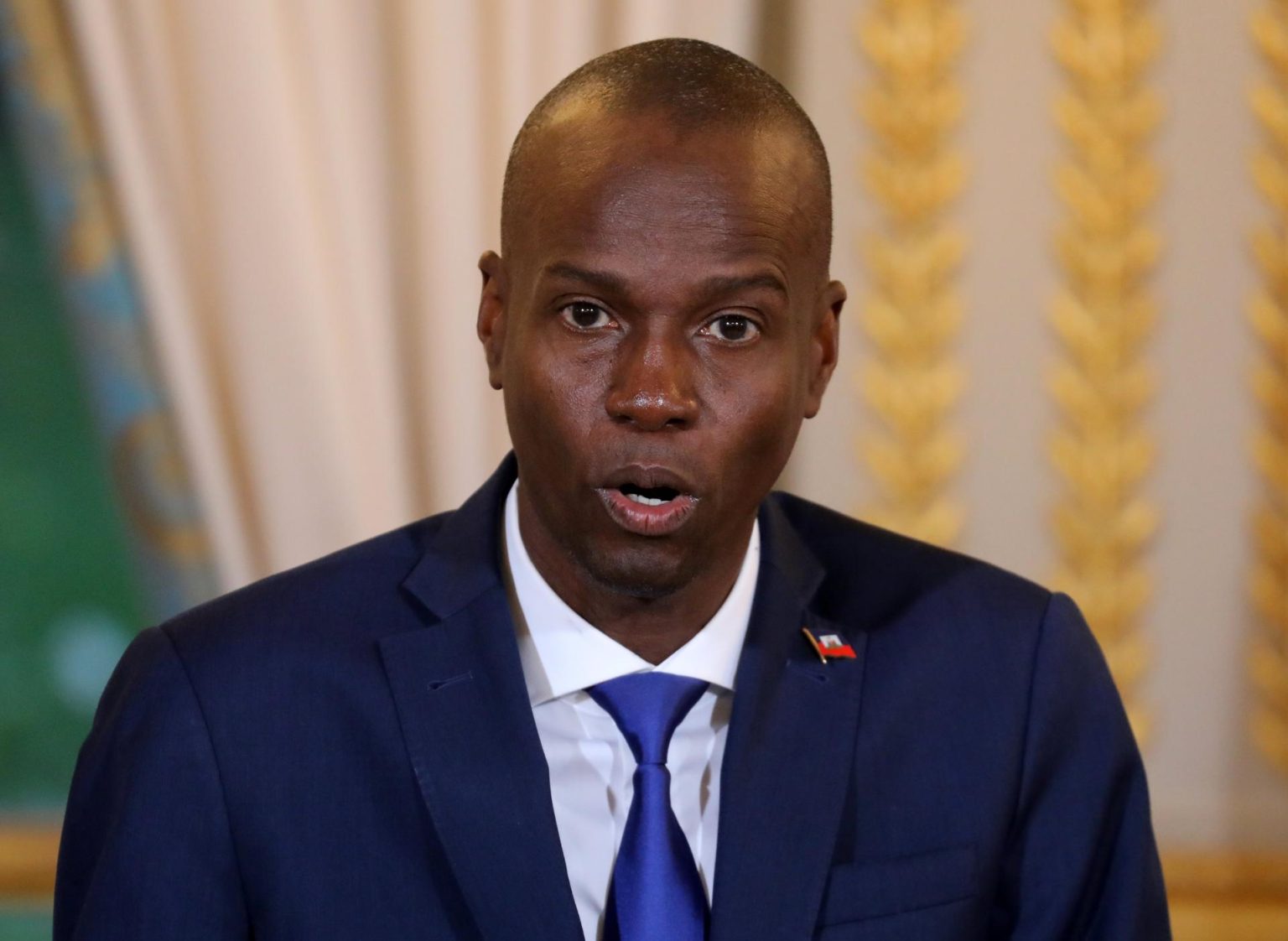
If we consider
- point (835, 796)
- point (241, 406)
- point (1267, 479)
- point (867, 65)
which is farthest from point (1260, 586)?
point (241, 406)

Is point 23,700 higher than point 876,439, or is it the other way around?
point 876,439

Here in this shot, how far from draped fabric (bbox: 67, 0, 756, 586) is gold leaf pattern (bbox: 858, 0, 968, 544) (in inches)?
9.0

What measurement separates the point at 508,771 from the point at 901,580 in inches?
18.4

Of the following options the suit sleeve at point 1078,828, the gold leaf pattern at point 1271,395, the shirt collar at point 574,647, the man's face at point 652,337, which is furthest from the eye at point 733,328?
the gold leaf pattern at point 1271,395

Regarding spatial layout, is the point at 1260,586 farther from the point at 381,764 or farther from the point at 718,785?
the point at 381,764

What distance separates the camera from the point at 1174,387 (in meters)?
2.23

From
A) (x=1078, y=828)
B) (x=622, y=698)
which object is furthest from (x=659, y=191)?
(x=1078, y=828)

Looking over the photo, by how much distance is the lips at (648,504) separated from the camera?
130 cm

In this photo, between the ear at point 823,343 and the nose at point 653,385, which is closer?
the nose at point 653,385

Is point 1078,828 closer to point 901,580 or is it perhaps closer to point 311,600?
point 901,580

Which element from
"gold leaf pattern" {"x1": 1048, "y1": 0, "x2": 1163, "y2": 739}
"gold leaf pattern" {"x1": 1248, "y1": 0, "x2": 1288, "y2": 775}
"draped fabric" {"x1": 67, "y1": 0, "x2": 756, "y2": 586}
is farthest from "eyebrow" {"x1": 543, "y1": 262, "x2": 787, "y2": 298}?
"gold leaf pattern" {"x1": 1248, "y1": 0, "x2": 1288, "y2": 775}

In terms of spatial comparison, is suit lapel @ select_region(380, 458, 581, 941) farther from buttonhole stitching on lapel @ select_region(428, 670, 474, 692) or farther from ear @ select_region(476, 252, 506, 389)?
ear @ select_region(476, 252, 506, 389)

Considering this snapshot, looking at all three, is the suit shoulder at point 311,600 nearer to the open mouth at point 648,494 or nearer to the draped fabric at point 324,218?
the open mouth at point 648,494

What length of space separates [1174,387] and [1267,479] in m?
0.17
